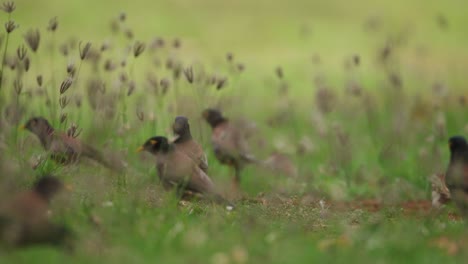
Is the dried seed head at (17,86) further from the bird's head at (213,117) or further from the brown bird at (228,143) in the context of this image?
the bird's head at (213,117)

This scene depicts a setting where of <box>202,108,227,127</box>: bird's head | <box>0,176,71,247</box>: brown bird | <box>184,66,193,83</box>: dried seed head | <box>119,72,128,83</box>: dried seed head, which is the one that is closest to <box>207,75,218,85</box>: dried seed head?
<box>184,66,193,83</box>: dried seed head

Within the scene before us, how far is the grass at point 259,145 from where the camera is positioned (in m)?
5.22

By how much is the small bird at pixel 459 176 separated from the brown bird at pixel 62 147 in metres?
2.82

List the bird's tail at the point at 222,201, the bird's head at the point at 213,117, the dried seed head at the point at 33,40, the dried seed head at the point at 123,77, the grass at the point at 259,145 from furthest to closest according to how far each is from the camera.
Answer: the bird's head at the point at 213,117
the dried seed head at the point at 123,77
the bird's tail at the point at 222,201
the dried seed head at the point at 33,40
the grass at the point at 259,145

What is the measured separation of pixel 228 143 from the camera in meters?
9.26

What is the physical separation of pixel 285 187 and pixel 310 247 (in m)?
3.57

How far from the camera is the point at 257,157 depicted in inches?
387

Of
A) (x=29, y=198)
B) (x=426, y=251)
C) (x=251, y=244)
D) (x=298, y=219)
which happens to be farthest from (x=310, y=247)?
(x=29, y=198)

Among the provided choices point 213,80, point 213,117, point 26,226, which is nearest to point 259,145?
point 213,117

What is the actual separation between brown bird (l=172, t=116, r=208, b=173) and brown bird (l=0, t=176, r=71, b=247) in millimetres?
2820

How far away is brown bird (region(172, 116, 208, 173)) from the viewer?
7613 mm

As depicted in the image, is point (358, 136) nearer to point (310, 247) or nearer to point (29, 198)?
point (310, 247)

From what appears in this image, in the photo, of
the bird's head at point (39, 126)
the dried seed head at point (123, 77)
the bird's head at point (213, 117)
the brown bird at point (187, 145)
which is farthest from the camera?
the bird's head at point (213, 117)

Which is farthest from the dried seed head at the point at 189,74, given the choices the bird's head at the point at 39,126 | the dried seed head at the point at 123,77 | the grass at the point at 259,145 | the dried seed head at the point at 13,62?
the bird's head at the point at 39,126
